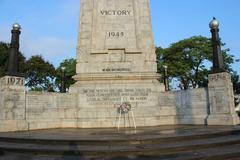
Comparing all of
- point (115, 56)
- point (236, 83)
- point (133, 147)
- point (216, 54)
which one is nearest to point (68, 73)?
point (236, 83)

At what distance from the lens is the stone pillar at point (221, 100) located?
46.6 feet

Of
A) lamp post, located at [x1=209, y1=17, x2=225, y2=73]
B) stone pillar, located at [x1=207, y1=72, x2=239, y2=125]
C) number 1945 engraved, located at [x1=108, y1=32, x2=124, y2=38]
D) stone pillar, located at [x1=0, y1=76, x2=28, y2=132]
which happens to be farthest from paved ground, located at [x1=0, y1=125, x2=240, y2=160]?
number 1945 engraved, located at [x1=108, y1=32, x2=124, y2=38]

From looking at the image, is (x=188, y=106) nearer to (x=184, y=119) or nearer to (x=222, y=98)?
(x=184, y=119)

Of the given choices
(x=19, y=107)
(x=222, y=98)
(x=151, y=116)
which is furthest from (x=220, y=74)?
(x=19, y=107)

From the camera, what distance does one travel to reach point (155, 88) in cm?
1667

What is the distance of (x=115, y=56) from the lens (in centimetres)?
1717

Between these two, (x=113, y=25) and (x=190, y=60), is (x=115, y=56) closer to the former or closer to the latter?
(x=113, y=25)

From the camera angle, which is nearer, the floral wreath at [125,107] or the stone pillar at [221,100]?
the stone pillar at [221,100]

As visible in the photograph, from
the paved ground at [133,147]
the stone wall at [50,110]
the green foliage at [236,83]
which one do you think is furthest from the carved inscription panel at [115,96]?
the green foliage at [236,83]

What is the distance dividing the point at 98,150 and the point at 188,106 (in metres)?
9.77

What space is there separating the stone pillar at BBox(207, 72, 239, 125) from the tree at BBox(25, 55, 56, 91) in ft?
117

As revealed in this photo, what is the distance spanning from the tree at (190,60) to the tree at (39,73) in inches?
735

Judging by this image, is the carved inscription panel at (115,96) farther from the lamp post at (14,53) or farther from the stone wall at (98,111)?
the lamp post at (14,53)

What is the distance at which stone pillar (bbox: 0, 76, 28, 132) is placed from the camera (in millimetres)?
14031
